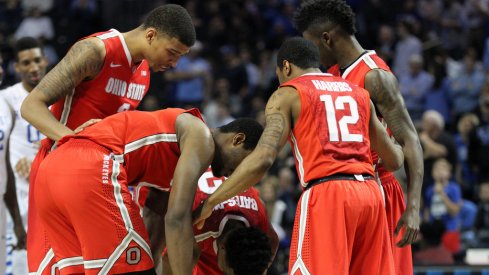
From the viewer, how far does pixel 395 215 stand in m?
6.22

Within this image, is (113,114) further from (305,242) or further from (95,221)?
(305,242)

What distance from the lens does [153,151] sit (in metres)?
5.29

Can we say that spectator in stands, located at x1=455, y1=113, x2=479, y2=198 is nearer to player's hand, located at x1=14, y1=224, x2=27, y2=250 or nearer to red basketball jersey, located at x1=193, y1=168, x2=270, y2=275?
red basketball jersey, located at x1=193, y1=168, x2=270, y2=275

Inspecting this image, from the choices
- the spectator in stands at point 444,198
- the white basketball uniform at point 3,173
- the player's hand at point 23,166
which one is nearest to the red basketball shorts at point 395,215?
the white basketball uniform at point 3,173

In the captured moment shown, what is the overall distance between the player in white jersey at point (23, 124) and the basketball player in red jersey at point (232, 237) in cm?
257

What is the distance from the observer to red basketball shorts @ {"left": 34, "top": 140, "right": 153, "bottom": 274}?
16.5 feet

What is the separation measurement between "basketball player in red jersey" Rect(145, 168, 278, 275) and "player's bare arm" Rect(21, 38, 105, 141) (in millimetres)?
874

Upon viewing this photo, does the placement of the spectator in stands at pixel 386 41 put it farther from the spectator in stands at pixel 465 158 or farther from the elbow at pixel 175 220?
the elbow at pixel 175 220

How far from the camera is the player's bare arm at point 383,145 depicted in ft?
18.3

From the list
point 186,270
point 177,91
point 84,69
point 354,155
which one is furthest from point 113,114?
point 177,91

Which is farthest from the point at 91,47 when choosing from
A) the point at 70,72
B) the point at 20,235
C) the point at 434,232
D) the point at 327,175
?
the point at 434,232

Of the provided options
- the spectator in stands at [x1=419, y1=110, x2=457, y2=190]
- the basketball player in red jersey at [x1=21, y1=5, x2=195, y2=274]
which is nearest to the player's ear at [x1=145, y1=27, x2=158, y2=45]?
the basketball player in red jersey at [x1=21, y1=5, x2=195, y2=274]

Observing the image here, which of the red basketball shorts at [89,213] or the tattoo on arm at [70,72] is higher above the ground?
the tattoo on arm at [70,72]

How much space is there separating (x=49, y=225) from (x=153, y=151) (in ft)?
2.63
